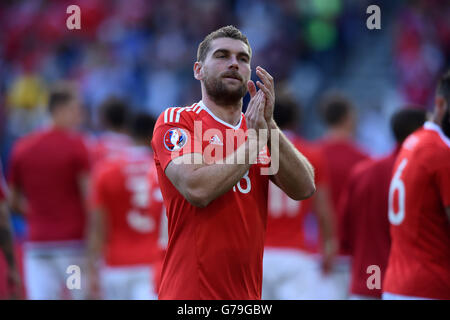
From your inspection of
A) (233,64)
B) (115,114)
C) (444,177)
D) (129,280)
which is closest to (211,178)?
(233,64)

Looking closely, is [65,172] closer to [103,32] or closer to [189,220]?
[189,220]

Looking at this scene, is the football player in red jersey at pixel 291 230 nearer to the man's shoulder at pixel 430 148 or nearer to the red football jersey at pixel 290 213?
the red football jersey at pixel 290 213

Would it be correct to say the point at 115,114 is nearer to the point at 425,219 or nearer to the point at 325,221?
the point at 325,221

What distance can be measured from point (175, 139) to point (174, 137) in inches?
0.6

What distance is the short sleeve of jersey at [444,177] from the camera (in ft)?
14.8

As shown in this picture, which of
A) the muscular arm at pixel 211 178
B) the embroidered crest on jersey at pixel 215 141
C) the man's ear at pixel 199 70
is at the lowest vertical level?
the muscular arm at pixel 211 178

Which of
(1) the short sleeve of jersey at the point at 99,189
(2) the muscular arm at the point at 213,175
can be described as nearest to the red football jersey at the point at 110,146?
(1) the short sleeve of jersey at the point at 99,189

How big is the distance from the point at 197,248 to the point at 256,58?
42.5 ft

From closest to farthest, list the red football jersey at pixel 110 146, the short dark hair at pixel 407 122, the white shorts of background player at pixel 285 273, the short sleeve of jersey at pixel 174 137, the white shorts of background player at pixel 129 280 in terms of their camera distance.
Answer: the short sleeve of jersey at pixel 174 137
the short dark hair at pixel 407 122
the white shorts of background player at pixel 285 273
the white shorts of background player at pixel 129 280
the red football jersey at pixel 110 146

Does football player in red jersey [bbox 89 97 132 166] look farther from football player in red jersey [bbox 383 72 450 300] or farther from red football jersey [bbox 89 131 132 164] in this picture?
football player in red jersey [bbox 383 72 450 300]

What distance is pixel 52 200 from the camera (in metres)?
8.46

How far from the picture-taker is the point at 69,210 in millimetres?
8523

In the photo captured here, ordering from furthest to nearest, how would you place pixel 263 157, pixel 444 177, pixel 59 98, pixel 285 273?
pixel 59 98 < pixel 285 273 < pixel 444 177 < pixel 263 157

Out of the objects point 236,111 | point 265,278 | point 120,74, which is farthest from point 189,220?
point 120,74
